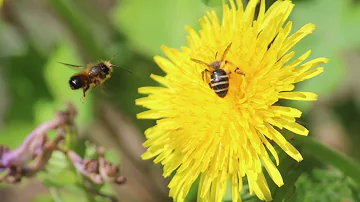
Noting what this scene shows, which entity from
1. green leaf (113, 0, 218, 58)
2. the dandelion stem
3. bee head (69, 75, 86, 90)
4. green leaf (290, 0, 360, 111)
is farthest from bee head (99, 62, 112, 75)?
green leaf (290, 0, 360, 111)

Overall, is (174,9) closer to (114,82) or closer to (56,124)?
(114,82)

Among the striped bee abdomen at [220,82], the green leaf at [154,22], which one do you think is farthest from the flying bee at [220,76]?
the green leaf at [154,22]

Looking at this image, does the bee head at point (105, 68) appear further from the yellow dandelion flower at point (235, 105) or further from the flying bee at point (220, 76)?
the flying bee at point (220, 76)

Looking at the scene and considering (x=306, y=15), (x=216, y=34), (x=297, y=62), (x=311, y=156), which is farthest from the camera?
(x=306, y=15)

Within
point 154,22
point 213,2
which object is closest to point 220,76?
point 213,2

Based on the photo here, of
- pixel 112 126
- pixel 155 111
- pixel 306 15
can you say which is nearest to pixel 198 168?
pixel 155 111
